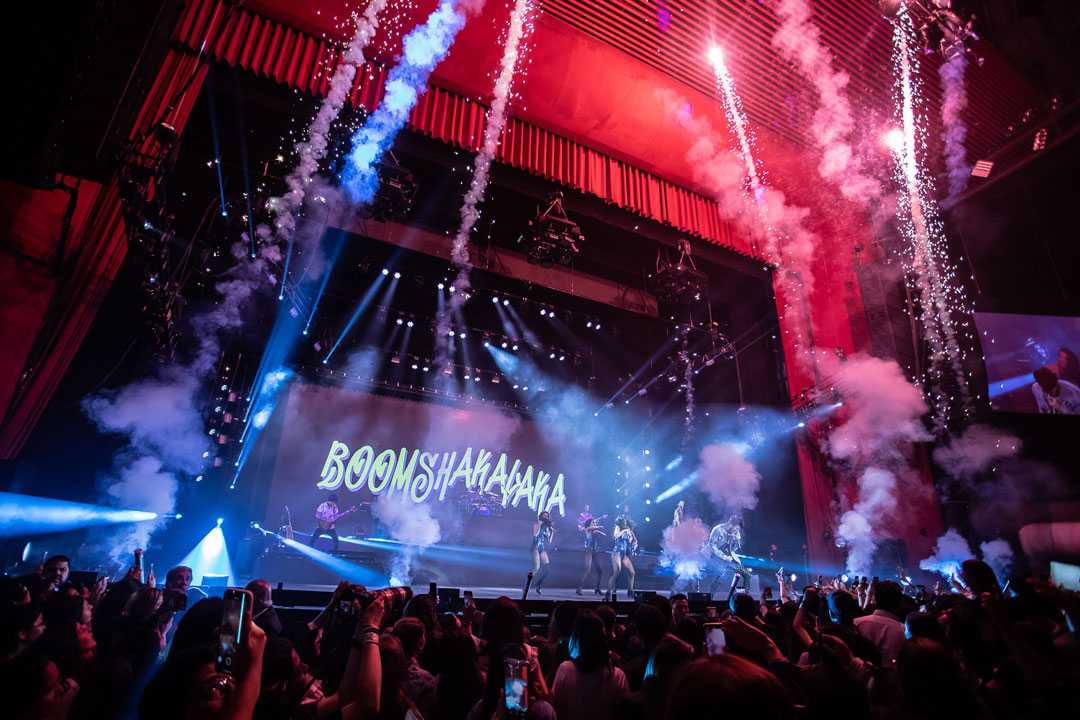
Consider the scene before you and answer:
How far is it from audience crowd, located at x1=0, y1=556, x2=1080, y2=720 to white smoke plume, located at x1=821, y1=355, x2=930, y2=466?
708cm

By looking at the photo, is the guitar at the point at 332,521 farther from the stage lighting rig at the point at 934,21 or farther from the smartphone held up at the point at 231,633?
the stage lighting rig at the point at 934,21

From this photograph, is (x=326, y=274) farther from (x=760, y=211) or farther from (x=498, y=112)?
(x=760, y=211)

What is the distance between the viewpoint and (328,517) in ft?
38.3

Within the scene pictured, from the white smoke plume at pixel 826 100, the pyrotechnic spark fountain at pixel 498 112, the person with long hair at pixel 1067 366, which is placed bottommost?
the person with long hair at pixel 1067 366

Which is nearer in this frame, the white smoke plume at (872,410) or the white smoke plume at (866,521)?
the white smoke plume at (866,521)

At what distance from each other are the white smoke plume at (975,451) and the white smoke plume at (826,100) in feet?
18.7

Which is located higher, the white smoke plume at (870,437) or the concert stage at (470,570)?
the white smoke plume at (870,437)

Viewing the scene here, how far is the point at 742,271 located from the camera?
9.91 m

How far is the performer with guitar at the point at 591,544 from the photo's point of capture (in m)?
11.4

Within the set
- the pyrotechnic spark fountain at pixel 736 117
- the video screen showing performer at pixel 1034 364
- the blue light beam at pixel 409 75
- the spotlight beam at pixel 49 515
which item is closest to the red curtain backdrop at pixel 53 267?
the blue light beam at pixel 409 75

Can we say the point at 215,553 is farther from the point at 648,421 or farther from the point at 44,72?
the point at 648,421

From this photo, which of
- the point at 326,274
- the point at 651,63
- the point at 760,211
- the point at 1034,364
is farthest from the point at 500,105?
the point at 1034,364

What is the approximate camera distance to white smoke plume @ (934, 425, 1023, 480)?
439 inches

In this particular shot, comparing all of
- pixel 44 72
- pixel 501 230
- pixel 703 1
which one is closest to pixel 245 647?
pixel 44 72
